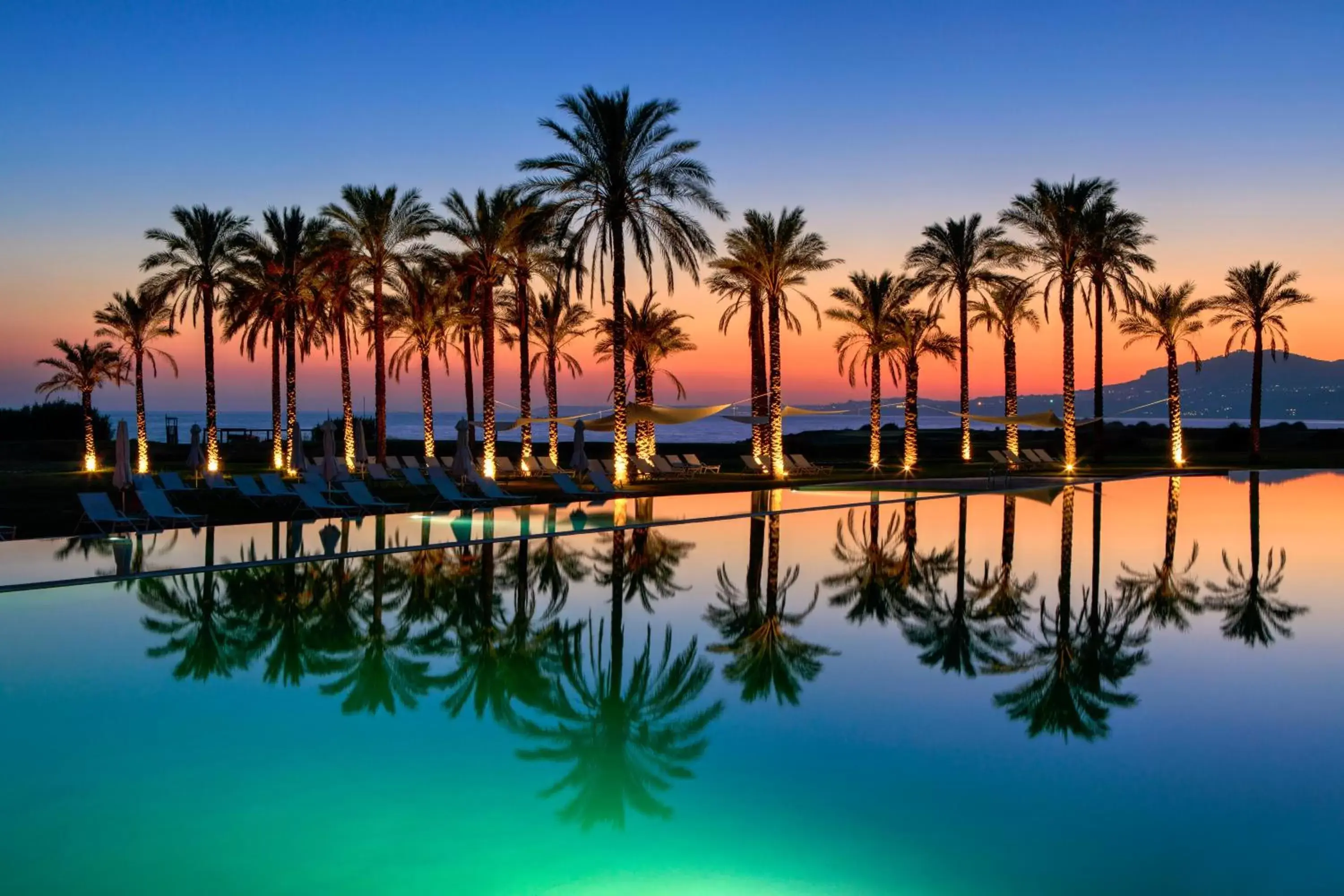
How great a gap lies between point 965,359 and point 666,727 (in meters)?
33.5

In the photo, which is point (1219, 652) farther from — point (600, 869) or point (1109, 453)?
point (1109, 453)

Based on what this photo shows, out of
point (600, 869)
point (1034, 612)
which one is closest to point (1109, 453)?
point (1034, 612)

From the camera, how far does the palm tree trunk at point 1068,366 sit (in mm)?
33781

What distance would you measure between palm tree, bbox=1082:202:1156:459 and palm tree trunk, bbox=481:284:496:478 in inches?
744

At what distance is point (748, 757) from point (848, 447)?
41.1m

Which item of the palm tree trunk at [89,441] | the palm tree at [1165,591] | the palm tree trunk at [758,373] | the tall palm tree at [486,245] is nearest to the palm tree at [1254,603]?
the palm tree at [1165,591]

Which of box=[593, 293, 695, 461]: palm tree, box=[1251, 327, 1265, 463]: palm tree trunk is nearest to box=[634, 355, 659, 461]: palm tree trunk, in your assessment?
box=[593, 293, 695, 461]: palm tree

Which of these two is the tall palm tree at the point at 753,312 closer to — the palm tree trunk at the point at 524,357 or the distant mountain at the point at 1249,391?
the palm tree trunk at the point at 524,357

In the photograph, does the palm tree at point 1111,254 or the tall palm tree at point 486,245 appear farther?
the palm tree at point 1111,254

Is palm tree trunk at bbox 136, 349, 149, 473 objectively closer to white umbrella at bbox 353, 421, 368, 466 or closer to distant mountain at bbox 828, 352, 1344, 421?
white umbrella at bbox 353, 421, 368, 466

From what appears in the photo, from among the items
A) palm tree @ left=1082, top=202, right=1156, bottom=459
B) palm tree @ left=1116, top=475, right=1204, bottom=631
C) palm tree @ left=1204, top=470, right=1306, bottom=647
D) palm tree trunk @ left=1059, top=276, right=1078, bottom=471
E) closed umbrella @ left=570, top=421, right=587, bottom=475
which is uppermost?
palm tree @ left=1082, top=202, right=1156, bottom=459

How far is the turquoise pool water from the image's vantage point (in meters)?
4.55

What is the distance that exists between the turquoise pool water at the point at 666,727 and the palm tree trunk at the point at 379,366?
59.8 ft

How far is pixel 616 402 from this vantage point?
2556 centimetres
